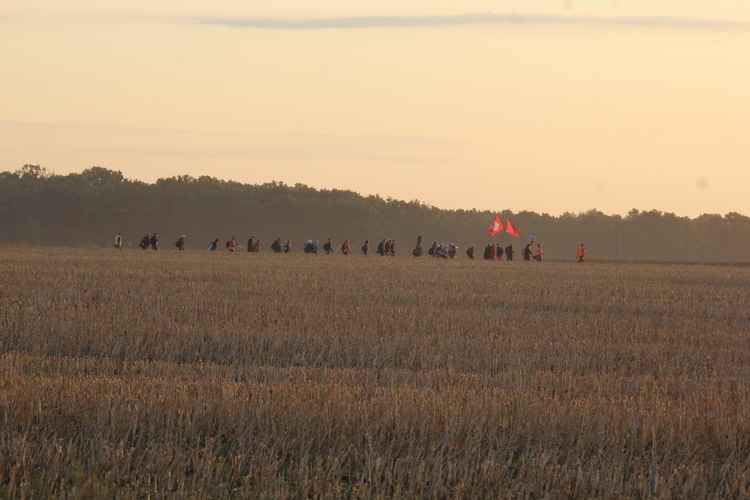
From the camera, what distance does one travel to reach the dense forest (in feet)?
373

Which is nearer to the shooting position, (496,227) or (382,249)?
(496,227)

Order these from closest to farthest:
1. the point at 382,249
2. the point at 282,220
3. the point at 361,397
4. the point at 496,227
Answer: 1. the point at 361,397
2. the point at 496,227
3. the point at 382,249
4. the point at 282,220

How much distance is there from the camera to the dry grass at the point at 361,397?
21.1ft

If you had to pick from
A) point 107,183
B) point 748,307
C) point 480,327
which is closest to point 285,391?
point 480,327

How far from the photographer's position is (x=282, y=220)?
126m

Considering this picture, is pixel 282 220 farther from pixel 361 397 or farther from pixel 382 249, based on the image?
pixel 361 397

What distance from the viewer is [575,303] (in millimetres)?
23203

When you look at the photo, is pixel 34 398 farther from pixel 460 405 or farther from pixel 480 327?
pixel 480 327

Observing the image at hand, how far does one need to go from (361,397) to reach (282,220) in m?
118

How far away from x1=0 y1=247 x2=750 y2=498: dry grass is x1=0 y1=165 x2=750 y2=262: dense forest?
82.2 m

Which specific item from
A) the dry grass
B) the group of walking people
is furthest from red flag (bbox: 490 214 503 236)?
the dry grass

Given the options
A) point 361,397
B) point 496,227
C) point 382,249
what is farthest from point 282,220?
point 361,397

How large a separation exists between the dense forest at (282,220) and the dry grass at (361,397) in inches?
3236

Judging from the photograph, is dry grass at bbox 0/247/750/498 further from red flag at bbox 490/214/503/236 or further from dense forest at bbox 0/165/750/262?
dense forest at bbox 0/165/750/262
